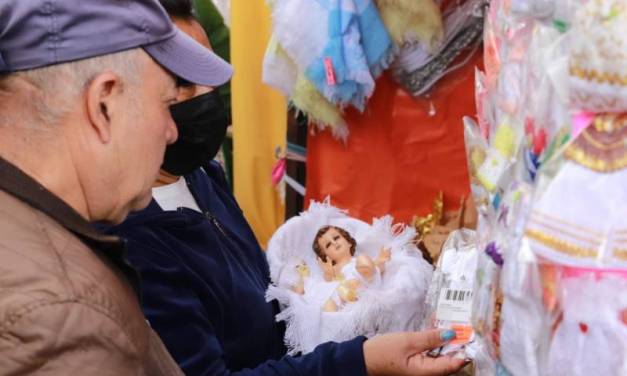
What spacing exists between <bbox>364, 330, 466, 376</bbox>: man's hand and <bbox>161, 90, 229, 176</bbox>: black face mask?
1.71ft

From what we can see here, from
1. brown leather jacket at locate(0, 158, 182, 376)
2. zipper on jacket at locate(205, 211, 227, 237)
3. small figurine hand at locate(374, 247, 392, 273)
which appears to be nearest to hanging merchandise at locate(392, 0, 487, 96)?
small figurine hand at locate(374, 247, 392, 273)

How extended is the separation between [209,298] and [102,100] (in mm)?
701

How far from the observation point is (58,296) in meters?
0.81

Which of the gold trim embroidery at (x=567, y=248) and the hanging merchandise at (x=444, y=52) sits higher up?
the hanging merchandise at (x=444, y=52)

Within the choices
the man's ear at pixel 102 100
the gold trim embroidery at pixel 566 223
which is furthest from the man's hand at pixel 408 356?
the man's ear at pixel 102 100

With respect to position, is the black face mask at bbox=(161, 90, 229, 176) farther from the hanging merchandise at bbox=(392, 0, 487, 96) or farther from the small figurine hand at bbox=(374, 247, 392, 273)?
the hanging merchandise at bbox=(392, 0, 487, 96)

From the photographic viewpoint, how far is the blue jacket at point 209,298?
57.0 inches

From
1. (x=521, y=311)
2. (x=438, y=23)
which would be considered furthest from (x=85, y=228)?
(x=438, y=23)

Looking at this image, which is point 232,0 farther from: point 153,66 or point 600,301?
point 600,301

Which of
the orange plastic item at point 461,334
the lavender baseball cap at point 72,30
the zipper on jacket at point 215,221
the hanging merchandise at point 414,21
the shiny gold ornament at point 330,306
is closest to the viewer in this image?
the lavender baseball cap at point 72,30

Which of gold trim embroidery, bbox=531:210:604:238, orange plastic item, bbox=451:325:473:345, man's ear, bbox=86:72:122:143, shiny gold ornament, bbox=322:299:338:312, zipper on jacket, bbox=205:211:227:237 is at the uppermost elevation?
man's ear, bbox=86:72:122:143

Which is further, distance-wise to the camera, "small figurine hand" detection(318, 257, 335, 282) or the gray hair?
"small figurine hand" detection(318, 257, 335, 282)

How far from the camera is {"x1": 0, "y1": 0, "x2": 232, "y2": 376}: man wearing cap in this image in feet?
2.63

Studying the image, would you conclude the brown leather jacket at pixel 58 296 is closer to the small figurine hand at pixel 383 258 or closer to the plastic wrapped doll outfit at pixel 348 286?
the plastic wrapped doll outfit at pixel 348 286
